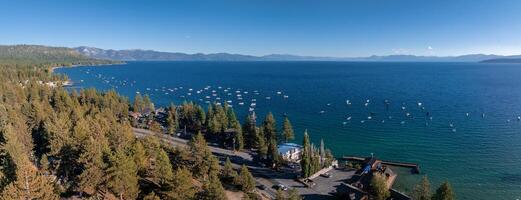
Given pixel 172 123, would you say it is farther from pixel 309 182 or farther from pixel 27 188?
pixel 27 188

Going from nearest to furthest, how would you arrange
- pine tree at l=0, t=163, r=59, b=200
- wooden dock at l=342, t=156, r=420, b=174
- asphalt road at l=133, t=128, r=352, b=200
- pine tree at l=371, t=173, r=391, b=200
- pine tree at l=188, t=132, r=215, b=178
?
1. pine tree at l=0, t=163, r=59, b=200
2. pine tree at l=371, t=173, r=391, b=200
3. asphalt road at l=133, t=128, r=352, b=200
4. pine tree at l=188, t=132, r=215, b=178
5. wooden dock at l=342, t=156, r=420, b=174

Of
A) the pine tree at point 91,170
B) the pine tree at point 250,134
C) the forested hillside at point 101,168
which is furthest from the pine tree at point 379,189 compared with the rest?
the pine tree at point 91,170

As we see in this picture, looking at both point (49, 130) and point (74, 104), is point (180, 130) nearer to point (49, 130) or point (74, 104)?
point (74, 104)

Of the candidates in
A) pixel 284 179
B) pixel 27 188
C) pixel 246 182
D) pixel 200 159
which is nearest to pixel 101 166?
pixel 27 188

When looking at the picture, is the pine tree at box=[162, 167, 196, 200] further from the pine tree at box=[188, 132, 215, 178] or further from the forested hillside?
the pine tree at box=[188, 132, 215, 178]

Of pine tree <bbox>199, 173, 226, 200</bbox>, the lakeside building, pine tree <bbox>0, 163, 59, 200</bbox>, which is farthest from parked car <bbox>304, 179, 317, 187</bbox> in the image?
pine tree <bbox>0, 163, 59, 200</bbox>

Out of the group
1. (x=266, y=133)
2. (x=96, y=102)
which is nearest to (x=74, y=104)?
(x=96, y=102)
